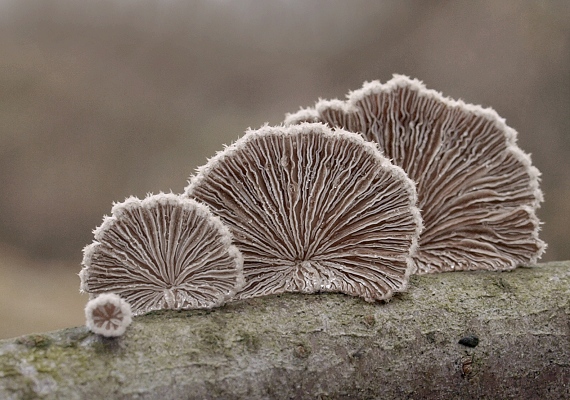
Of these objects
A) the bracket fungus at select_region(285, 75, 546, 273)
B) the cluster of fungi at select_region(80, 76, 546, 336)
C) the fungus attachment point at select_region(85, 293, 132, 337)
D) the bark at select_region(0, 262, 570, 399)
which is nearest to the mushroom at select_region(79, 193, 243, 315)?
the cluster of fungi at select_region(80, 76, 546, 336)

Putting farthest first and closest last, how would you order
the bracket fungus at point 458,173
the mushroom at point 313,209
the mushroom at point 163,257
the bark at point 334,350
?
the bracket fungus at point 458,173 → the mushroom at point 313,209 → the mushroom at point 163,257 → the bark at point 334,350

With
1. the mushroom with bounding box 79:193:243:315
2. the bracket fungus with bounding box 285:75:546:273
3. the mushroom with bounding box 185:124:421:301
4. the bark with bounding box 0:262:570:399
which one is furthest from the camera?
the bracket fungus with bounding box 285:75:546:273

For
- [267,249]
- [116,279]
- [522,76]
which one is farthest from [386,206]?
[522,76]

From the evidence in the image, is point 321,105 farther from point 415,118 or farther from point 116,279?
point 116,279

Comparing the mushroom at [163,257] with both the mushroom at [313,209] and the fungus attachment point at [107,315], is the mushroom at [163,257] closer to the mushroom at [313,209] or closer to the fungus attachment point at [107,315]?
the mushroom at [313,209]

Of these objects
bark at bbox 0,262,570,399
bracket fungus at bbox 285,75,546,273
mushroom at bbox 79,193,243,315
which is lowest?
bark at bbox 0,262,570,399

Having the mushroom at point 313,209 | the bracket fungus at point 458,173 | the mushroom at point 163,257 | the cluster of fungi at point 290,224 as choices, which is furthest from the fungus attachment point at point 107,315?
the bracket fungus at point 458,173

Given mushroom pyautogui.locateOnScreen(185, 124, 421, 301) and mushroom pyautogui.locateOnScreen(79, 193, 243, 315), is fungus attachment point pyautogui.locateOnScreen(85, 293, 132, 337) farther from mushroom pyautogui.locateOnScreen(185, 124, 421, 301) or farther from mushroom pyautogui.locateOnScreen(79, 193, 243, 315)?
mushroom pyautogui.locateOnScreen(185, 124, 421, 301)
